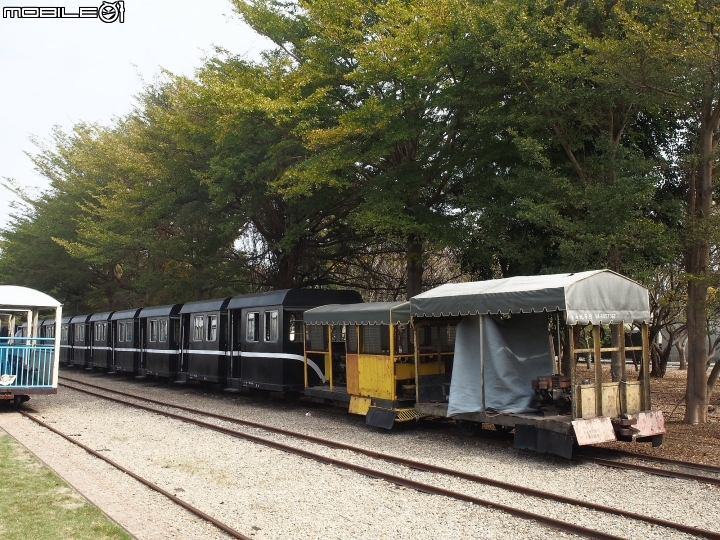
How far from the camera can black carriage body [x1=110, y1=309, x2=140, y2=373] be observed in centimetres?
2678

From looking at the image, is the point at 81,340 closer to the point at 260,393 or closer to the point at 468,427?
the point at 260,393

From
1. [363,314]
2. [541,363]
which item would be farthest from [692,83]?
[363,314]

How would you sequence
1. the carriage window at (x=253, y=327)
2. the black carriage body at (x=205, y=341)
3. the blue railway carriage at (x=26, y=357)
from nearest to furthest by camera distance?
the blue railway carriage at (x=26, y=357) < the carriage window at (x=253, y=327) < the black carriage body at (x=205, y=341)

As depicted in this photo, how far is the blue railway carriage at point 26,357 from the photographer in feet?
53.1

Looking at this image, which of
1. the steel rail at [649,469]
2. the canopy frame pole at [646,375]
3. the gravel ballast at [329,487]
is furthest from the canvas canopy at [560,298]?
the gravel ballast at [329,487]

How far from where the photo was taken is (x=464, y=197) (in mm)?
16281

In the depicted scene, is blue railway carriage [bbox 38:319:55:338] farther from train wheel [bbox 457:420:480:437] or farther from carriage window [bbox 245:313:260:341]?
train wheel [bbox 457:420:480:437]

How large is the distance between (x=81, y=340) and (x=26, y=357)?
1853cm

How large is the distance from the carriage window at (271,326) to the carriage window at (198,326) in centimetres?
446

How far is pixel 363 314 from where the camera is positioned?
13.7m

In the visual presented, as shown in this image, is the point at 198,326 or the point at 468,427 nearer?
the point at 468,427

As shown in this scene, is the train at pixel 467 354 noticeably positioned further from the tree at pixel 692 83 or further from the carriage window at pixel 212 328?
the tree at pixel 692 83

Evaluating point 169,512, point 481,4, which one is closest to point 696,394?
point 481,4

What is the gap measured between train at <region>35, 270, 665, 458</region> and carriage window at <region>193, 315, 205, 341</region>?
1.31m
